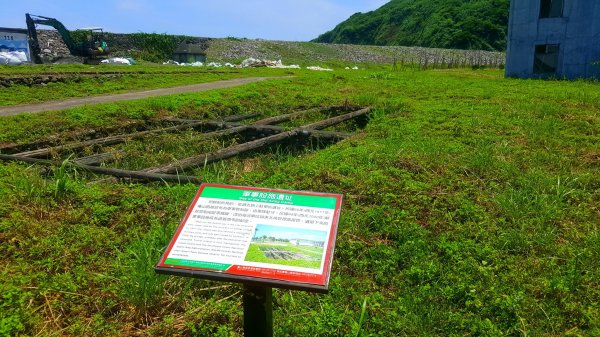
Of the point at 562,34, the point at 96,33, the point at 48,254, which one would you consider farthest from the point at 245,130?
the point at 96,33

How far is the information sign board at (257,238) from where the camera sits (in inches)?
72.0

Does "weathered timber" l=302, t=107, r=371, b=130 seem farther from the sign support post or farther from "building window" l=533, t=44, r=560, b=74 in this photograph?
"building window" l=533, t=44, r=560, b=74

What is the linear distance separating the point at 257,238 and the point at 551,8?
71.0ft

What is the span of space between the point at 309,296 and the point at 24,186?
2679 millimetres

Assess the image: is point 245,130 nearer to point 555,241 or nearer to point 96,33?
point 555,241

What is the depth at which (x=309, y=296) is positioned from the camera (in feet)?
9.30

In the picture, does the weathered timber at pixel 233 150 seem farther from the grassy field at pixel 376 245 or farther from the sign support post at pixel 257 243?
the sign support post at pixel 257 243

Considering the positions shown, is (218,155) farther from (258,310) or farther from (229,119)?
(258,310)

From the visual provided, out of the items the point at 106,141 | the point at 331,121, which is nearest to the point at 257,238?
the point at 106,141

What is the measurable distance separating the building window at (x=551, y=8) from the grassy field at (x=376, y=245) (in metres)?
15.8

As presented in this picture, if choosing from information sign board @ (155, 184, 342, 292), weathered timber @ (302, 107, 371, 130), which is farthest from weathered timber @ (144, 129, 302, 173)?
information sign board @ (155, 184, 342, 292)

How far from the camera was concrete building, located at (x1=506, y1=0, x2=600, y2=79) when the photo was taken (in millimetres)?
18375

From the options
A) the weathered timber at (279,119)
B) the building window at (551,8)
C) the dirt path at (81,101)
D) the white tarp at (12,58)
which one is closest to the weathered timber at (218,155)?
the weathered timber at (279,119)

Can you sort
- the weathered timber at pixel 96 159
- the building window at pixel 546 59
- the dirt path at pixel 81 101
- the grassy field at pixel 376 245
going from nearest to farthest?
the grassy field at pixel 376 245
the weathered timber at pixel 96 159
the dirt path at pixel 81 101
the building window at pixel 546 59
